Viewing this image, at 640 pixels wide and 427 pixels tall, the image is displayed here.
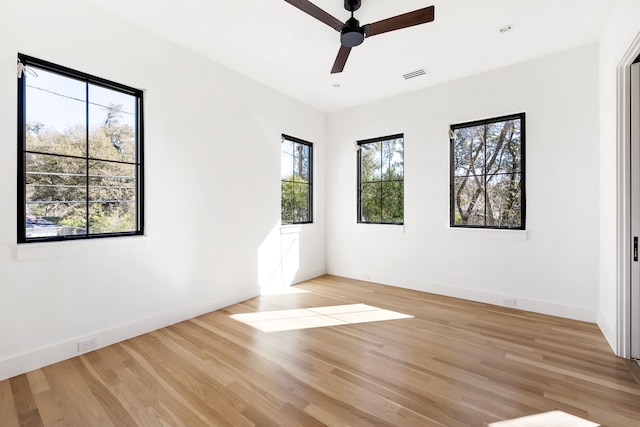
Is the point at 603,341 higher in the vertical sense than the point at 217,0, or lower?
lower

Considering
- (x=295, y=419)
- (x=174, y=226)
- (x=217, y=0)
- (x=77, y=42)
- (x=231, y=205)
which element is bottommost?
(x=295, y=419)

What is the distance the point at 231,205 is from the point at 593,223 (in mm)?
4027

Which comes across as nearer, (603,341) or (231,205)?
(603,341)

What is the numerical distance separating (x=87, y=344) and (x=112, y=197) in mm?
1271

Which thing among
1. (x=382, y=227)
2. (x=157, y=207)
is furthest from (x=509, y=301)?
(x=157, y=207)

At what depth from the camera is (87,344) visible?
2.45 metres

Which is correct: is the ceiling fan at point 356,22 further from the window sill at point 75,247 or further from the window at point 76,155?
the window sill at point 75,247

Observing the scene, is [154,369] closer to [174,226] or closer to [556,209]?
[174,226]

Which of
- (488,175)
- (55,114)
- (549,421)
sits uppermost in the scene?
(55,114)

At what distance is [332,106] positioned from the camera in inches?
195

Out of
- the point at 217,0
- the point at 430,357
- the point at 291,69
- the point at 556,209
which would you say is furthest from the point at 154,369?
the point at 556,209

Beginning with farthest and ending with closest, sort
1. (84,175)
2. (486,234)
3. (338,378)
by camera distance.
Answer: (486,234) → (84,175) → (338,378)

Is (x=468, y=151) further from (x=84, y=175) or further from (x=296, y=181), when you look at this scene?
(x=84, y=175)

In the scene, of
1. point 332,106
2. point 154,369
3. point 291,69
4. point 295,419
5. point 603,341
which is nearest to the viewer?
point 295,419
